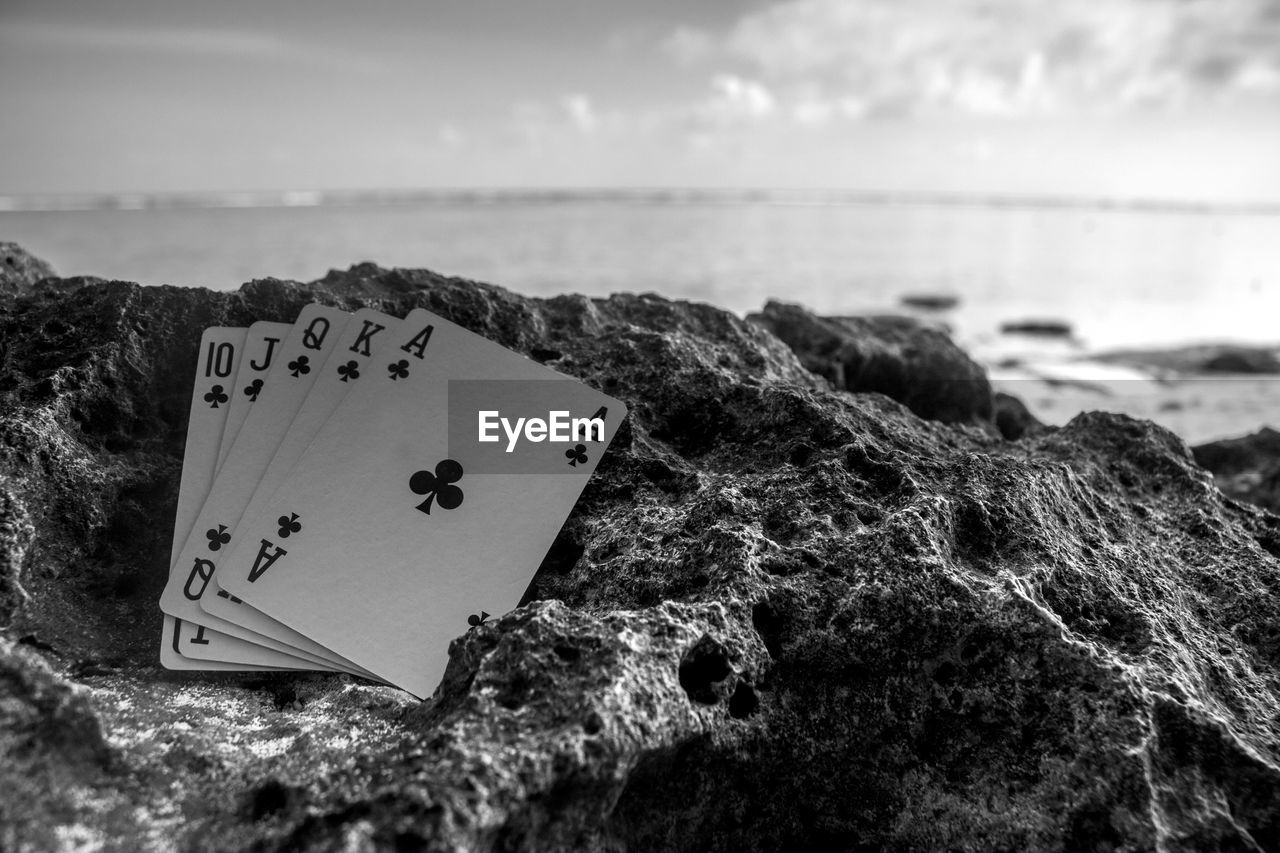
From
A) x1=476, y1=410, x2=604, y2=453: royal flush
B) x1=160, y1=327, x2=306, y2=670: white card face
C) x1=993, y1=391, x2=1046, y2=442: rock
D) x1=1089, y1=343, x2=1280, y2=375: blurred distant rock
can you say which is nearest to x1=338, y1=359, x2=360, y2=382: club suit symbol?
x1=160, y1=327, x2=306, y2=670: white card face

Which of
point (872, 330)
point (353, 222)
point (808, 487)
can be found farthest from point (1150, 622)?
point (353, 222)

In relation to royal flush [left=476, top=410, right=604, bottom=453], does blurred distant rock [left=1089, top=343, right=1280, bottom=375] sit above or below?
below

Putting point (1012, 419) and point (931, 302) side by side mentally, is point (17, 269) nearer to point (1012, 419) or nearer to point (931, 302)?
point (1012, 419)

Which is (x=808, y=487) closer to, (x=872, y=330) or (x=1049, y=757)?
(x=1049, y=757)

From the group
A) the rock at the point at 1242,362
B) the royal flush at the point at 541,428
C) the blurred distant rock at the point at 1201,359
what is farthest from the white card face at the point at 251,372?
the rock at the point at 1242,362

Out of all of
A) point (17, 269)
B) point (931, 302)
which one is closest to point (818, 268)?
point (931, 302)

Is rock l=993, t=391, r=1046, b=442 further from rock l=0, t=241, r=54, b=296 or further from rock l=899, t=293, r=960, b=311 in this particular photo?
rock l=899, t=293, r=960, b=311
